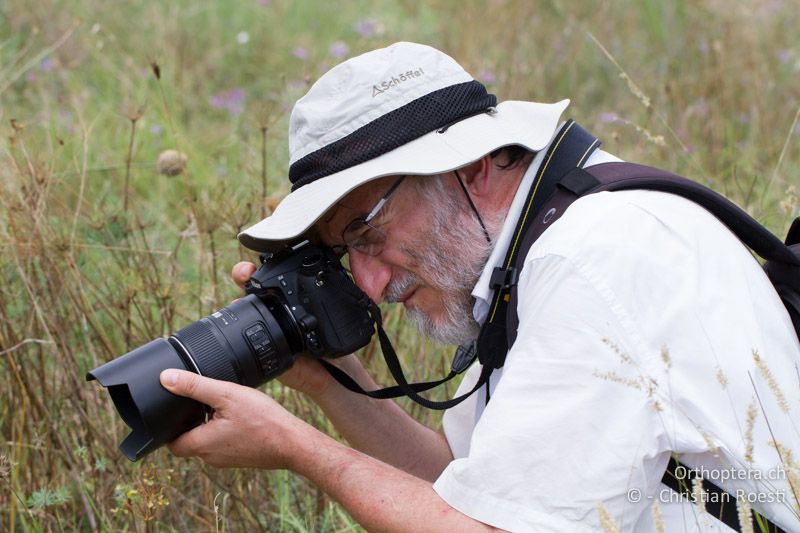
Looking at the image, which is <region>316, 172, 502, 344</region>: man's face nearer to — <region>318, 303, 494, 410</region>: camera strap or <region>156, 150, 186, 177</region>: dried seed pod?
<region>318, 303, 494, 410</region>: camera strap

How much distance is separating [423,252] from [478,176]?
183mm

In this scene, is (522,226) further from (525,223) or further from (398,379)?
(398,379)

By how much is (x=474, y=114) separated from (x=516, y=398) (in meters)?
0.67

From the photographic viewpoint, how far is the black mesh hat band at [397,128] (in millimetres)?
1906

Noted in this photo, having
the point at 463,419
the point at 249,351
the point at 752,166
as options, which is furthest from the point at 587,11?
the point at 249,351

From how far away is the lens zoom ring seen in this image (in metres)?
1.89

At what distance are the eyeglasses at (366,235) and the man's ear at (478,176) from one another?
4.9 inches

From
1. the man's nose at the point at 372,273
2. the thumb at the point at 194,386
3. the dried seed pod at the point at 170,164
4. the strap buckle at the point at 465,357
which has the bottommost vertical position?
the strap buckle at the point at 465,357

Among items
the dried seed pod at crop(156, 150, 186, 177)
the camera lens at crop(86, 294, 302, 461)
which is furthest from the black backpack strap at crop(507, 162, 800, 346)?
the dried seed pod at crop(156, 150, 186, 177)

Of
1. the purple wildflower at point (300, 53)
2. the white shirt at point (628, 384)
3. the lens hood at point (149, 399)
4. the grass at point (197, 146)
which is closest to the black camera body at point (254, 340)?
the lens hood at point (149, 399)

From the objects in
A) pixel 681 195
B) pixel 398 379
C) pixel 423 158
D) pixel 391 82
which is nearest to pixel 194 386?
pixel 398 379

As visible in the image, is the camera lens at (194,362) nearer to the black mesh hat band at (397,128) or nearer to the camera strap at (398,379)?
the camera strap at (398,379)

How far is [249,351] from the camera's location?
6.40ft

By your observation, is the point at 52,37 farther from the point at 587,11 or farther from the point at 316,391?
the point at 316,391
